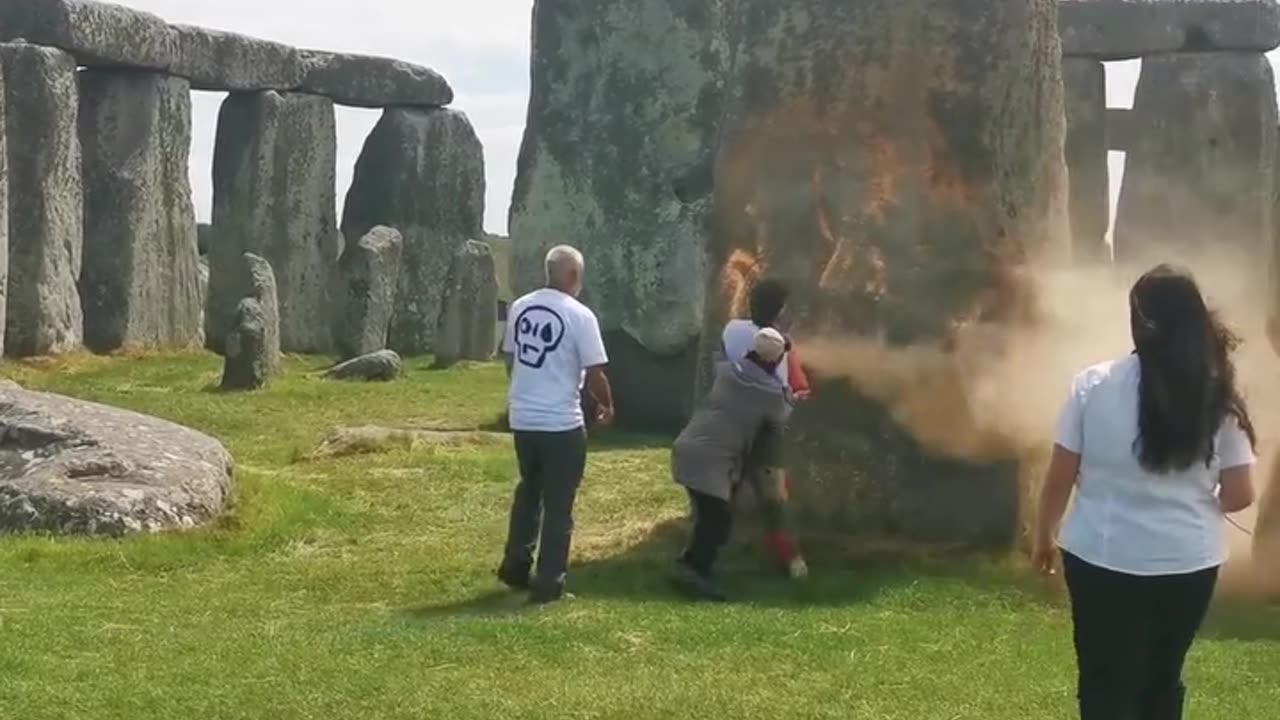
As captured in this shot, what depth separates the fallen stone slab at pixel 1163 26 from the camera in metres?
21.8

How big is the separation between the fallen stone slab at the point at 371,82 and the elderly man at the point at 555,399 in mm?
16874

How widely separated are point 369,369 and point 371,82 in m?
7.94

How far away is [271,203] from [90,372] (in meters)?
6.24

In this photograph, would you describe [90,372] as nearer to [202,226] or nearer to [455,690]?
[455,690]

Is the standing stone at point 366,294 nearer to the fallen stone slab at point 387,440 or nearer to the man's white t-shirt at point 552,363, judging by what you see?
the fallen stone slab at point 387,440

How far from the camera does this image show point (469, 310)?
21719 millimetres

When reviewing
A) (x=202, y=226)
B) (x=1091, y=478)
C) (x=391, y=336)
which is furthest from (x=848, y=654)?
(x=202, y=226)

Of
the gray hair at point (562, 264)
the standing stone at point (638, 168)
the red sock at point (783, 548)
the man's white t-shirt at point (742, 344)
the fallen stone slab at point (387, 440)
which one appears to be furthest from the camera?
the standing stone at point (638, 168)

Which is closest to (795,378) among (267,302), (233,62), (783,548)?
(783,548)

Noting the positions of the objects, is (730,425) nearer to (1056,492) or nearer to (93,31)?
(1056,492)

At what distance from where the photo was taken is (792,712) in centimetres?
603

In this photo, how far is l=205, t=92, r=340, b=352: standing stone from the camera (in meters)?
23.1

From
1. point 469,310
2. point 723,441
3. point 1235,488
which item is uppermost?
point 1235,488

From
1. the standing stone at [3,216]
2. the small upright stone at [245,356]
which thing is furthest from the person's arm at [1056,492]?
the standing stone at [3,216]
